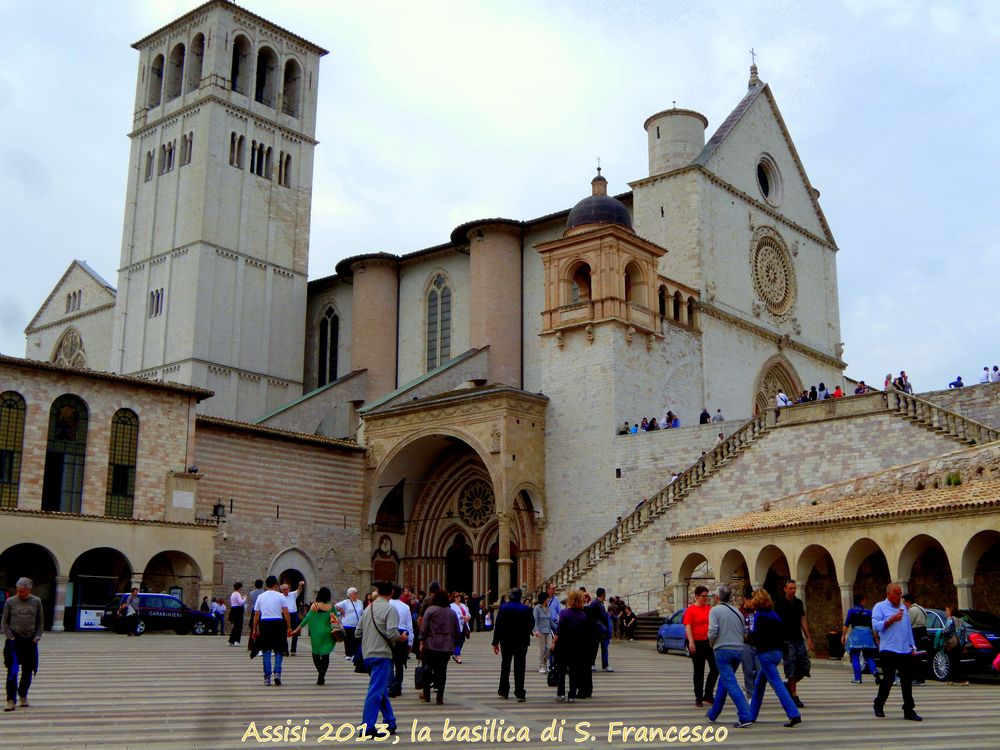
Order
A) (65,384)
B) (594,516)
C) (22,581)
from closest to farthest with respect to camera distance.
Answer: (22,581), (65,384), (594,516)

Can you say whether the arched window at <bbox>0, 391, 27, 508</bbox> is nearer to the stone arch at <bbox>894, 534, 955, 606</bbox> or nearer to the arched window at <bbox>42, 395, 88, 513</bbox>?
the arched window at <bbox>42, 395, 88, 513</bbox>

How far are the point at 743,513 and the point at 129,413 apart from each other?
650 inches

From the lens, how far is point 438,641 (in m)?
12.1

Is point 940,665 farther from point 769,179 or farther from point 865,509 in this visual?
point 769,179

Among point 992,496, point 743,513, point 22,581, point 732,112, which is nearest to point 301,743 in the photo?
point 22,581

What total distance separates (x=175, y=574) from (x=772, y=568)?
15.6 metres

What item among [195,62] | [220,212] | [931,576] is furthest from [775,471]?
[195,62]

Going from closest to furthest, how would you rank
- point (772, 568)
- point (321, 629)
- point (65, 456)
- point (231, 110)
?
point (321, 629), point (772, 568), point (65, 456), point (231, 110)

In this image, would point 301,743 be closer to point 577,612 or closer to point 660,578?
point 577,612

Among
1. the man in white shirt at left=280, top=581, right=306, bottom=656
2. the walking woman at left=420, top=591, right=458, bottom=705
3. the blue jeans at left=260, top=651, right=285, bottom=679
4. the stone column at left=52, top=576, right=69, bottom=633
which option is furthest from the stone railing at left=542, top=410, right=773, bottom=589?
the walking woman at left=420, top=591, right=458, bottom=705

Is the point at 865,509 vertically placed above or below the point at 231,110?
below

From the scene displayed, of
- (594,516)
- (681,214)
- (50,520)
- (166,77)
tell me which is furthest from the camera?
(166,77)

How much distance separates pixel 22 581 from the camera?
11.4m

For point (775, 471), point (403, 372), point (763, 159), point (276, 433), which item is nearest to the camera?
point (775, 471)
